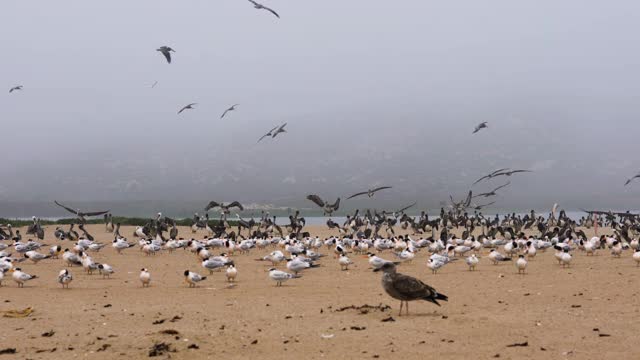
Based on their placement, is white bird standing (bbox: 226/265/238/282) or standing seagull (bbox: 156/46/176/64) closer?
white bird standing (bbox: 226/265/238/282)

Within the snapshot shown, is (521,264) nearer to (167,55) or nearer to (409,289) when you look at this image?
(409,289)

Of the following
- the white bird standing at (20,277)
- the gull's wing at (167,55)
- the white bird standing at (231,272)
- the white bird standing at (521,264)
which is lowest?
the white bird standing at (20,277)

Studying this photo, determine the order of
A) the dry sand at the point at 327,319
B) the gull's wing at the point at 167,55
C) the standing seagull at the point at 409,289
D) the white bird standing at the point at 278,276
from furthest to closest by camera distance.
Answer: the gull's wing at the point at 167,55
the white bird standing at the point at 278,276
the standing seagull at the point at 409,289
the dry sand at the point at 327,319

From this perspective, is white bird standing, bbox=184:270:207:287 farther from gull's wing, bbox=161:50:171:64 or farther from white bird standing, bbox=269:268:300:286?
gull's wing, bbox=161:50:171:64

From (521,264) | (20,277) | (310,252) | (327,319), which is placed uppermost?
(521,264)

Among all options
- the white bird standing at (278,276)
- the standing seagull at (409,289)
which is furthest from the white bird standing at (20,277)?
the standing seagull at (409,289)

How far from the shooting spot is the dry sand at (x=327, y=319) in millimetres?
10969

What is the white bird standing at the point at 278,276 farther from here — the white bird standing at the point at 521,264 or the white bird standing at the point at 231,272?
the white bird standing at the point at 521,264

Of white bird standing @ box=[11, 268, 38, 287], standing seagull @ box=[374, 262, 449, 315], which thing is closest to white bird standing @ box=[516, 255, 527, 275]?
standing seagull @ box=[374, 262, 449, 315]

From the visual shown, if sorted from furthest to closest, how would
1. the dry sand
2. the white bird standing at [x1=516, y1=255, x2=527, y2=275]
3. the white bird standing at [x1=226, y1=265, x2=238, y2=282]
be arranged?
the white bird standing at [x1=516, y1=255, x2=527, y2=275], the white bird standing at [x1=226, y1=265, x2=238, y2=282], the dry sand

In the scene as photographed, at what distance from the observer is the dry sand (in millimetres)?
10969

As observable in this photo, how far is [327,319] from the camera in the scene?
44.6 feet

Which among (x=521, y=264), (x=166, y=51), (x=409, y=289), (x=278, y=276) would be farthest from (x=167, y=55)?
(x=409, y=289)

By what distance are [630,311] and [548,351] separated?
444 centimetres
